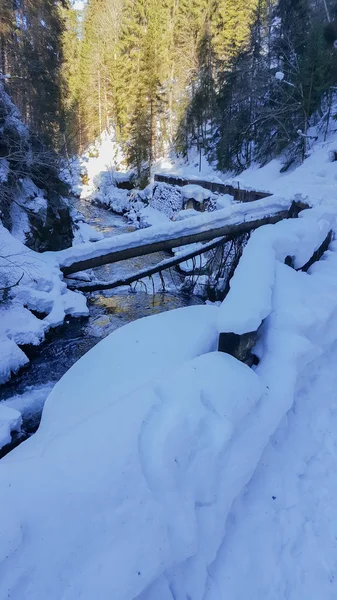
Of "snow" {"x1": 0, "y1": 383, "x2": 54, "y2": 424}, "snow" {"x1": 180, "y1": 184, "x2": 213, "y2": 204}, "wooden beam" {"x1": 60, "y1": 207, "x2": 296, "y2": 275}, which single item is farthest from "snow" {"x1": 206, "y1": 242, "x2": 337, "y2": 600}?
"snow" {"x1": 180, "y1": 184, "x2": 213, "y2": 204}

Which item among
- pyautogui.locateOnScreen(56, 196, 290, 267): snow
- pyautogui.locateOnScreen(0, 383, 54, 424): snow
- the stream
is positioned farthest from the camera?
pyautogui.locateOnScreen(56, 196, 290, 267): snow

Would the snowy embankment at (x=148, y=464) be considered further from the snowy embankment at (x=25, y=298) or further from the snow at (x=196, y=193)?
the snow at (x=196, y=193)

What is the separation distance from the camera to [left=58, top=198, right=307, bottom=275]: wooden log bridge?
5.23 m

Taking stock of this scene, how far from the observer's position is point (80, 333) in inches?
238

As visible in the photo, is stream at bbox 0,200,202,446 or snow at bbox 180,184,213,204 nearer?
stream at bbox 0,200,202,446

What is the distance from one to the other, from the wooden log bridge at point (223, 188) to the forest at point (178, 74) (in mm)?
5398

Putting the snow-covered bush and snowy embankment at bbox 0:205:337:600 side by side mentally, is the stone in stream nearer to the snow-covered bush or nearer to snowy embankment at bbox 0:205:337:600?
snowy embankment at bbox 0:205:337:600

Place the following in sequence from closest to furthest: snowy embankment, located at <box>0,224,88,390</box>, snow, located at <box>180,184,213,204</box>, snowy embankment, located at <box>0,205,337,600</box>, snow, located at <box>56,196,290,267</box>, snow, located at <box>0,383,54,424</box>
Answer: snowy embankment, located at <box>0,205,337,600</box>, snow, located at <box>0,383,54,424</box>, snowy embankment, located at <box>0,224,88,390</box>, snow, located at <box>56,196,290,267</box>, snow, located at <box>180,184,213,204</box>

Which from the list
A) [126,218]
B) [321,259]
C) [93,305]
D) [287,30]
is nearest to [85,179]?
[126,218]

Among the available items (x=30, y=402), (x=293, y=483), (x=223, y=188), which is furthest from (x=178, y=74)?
(x=293, y=483)

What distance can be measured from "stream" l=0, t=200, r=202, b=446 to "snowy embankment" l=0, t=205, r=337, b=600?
915 millimetres

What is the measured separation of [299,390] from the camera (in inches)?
123

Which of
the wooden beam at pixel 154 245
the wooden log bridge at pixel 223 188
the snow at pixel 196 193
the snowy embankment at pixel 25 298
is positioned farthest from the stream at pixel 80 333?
the snow at pixel 196 193

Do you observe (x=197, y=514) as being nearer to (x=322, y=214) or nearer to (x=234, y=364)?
(x=234, y=364)
